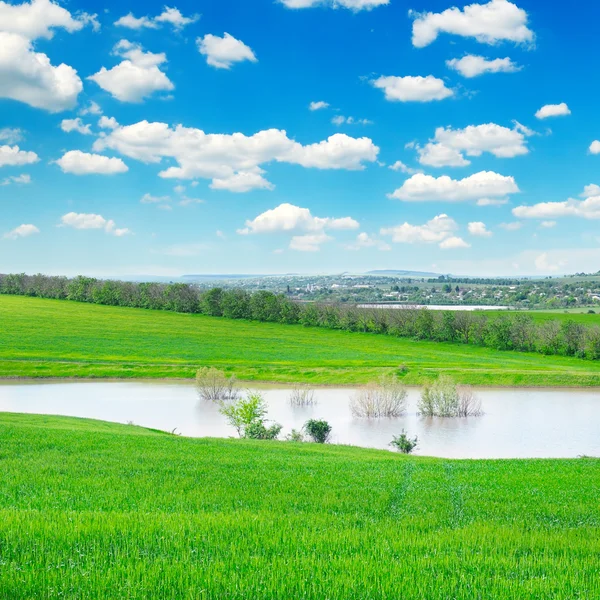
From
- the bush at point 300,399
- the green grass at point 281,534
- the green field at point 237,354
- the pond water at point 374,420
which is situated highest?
the green grass at point 281,534

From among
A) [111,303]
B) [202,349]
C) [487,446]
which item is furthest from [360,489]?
[111,303]

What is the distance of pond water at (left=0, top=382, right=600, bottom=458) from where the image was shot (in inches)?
1313

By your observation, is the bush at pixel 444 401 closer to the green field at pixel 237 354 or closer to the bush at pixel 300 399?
the bush at pixel 300 399

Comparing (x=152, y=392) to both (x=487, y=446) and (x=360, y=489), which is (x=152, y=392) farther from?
(x=360, y=489)

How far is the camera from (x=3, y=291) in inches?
4700

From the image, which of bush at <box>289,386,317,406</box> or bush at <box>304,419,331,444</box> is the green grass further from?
bush at <box>289,386,317,406</box>

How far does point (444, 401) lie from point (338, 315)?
53224 millimetres

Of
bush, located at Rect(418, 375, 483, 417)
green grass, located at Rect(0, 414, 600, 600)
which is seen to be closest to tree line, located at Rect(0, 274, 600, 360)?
bush, located at Rect(418, 375, 483, 417)

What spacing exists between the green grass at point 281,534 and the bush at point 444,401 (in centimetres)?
2882

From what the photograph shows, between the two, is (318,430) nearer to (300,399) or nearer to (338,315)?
(300,399)

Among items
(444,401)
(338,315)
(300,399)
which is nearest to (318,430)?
(300,399)

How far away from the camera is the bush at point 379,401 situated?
134 ft

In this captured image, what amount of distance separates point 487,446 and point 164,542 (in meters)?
30.0

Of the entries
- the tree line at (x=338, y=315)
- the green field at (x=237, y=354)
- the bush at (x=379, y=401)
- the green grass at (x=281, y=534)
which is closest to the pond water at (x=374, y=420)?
the bush at (x=379, y=401)
